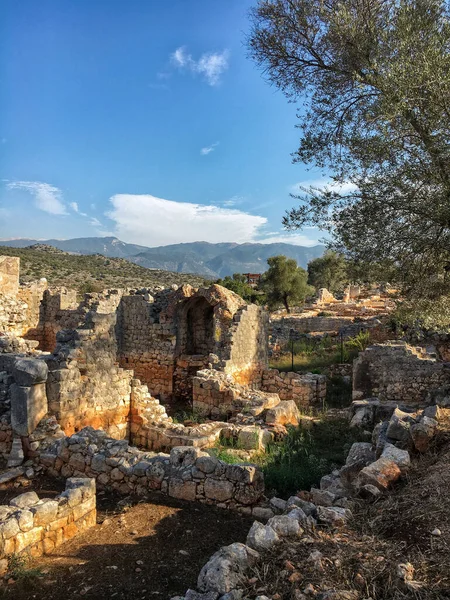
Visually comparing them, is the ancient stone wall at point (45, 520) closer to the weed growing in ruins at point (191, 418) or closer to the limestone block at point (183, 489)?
the limestone block at point (183, 489)

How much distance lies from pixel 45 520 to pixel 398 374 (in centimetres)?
1063

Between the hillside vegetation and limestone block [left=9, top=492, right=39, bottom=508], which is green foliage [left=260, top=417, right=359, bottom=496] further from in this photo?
the hillside vegetation

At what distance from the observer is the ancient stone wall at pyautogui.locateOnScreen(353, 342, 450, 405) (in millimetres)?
11906

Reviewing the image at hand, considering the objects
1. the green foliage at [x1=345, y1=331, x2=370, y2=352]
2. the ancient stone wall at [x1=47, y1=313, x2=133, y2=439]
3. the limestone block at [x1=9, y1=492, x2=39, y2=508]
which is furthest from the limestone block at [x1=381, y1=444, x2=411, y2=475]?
the green foliage at [x1=345, y1=331, x2=370, y2=352]

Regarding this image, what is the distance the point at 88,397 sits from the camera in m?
7.55

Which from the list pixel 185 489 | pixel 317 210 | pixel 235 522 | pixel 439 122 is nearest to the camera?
pixel 235 522

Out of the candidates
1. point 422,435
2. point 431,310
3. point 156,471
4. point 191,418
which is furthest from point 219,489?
point 191,418

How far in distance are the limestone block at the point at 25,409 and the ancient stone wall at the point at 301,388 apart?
8.47 metres

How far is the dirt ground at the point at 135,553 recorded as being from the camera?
3736 mm

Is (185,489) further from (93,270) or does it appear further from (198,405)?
(93,270)

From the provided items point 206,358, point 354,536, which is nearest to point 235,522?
point 354,536

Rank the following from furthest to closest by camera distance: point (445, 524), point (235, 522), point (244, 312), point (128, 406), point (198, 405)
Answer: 1. point (244, 312)
2. point (198, 405)
3. point (128, 406)
4. point (235, 522)
5. point (445, 524)

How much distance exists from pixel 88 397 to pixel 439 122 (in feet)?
24.1

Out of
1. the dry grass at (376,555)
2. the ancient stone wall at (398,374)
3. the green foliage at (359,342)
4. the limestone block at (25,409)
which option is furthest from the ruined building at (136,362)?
the green foliage at (359,342)
